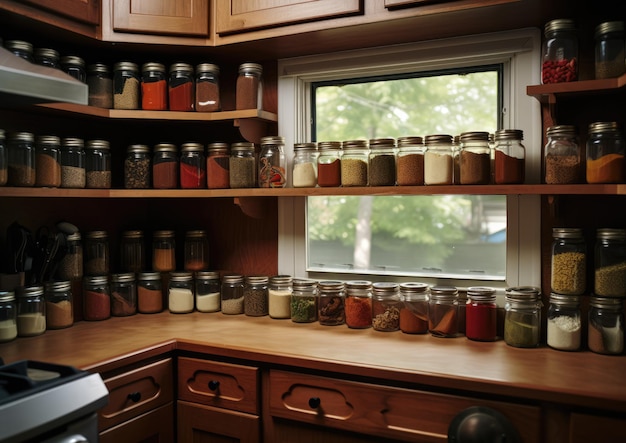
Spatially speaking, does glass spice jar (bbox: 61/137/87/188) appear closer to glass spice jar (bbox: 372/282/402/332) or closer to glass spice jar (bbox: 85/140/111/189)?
glass spice jar (bbox: 85/140/111/189)

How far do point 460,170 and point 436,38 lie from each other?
1.79ft

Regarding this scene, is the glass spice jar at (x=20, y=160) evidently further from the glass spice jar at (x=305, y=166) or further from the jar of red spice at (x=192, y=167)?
the glass spice jar at (x=305, y=166)

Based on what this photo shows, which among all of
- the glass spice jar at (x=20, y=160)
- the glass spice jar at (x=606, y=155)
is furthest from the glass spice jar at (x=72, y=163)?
the glass spice jar at (x=606, y=155)

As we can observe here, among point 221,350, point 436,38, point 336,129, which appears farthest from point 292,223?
point 436,38

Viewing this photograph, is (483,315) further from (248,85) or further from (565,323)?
(248,85)

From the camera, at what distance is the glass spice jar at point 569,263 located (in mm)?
1798

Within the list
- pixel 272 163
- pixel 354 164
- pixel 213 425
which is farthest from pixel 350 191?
pixel 213 425

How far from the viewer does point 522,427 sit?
1473mm

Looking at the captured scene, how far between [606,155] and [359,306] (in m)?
0.93

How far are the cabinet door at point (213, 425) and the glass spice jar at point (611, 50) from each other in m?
1.49

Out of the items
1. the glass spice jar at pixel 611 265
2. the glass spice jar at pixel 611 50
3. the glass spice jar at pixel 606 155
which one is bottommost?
the glass spice jar at pixel 611 265

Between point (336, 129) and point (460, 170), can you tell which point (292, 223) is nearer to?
point (336, 129)

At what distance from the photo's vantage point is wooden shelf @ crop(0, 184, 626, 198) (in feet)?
5.61

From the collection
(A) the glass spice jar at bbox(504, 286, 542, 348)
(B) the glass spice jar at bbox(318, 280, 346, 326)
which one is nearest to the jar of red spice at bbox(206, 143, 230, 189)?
(B) the glass spice jar at bbox(318, 280, 346, 326)
